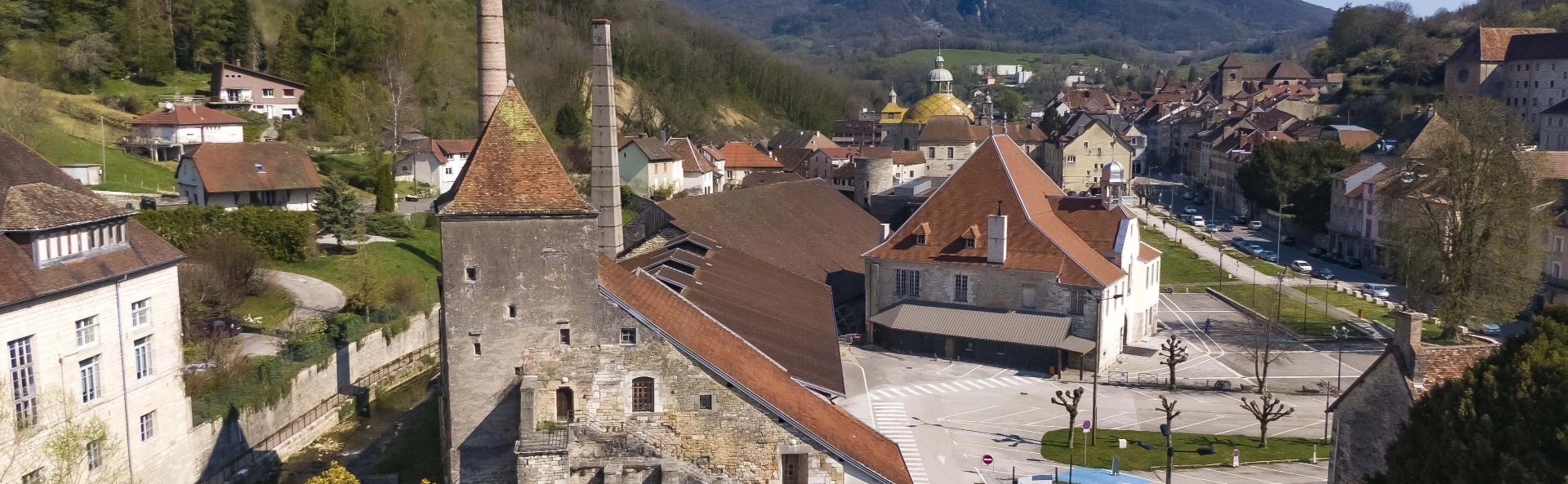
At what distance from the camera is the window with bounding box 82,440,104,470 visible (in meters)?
23.5

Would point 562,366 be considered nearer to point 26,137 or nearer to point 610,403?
point 610,403

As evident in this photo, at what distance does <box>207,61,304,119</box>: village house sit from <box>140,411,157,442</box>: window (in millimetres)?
47501

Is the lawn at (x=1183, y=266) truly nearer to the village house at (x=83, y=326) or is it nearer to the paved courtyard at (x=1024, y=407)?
the paved courtyard at (x=1024, y=407)

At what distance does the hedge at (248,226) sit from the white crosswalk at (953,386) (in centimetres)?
2448

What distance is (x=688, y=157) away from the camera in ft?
261

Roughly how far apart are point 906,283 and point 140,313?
84.8ft

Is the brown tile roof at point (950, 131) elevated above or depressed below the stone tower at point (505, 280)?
above

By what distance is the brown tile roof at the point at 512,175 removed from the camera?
21.7 meters

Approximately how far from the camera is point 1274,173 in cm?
7694

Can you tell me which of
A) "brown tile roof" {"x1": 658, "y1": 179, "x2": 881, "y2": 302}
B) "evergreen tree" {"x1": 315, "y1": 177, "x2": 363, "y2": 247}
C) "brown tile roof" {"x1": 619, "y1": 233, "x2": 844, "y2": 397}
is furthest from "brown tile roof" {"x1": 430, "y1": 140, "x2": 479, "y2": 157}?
"brown tile roof" {"x1": 619, "y1": 233, "x2": 844, "y2": 397}

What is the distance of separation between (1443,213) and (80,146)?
6086cm

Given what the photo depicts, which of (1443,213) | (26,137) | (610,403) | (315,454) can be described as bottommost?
(315,454)

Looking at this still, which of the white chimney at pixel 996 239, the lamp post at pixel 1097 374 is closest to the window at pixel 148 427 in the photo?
the lamp post at pixel 1097 374

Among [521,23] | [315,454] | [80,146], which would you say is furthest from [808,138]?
[315,454]
